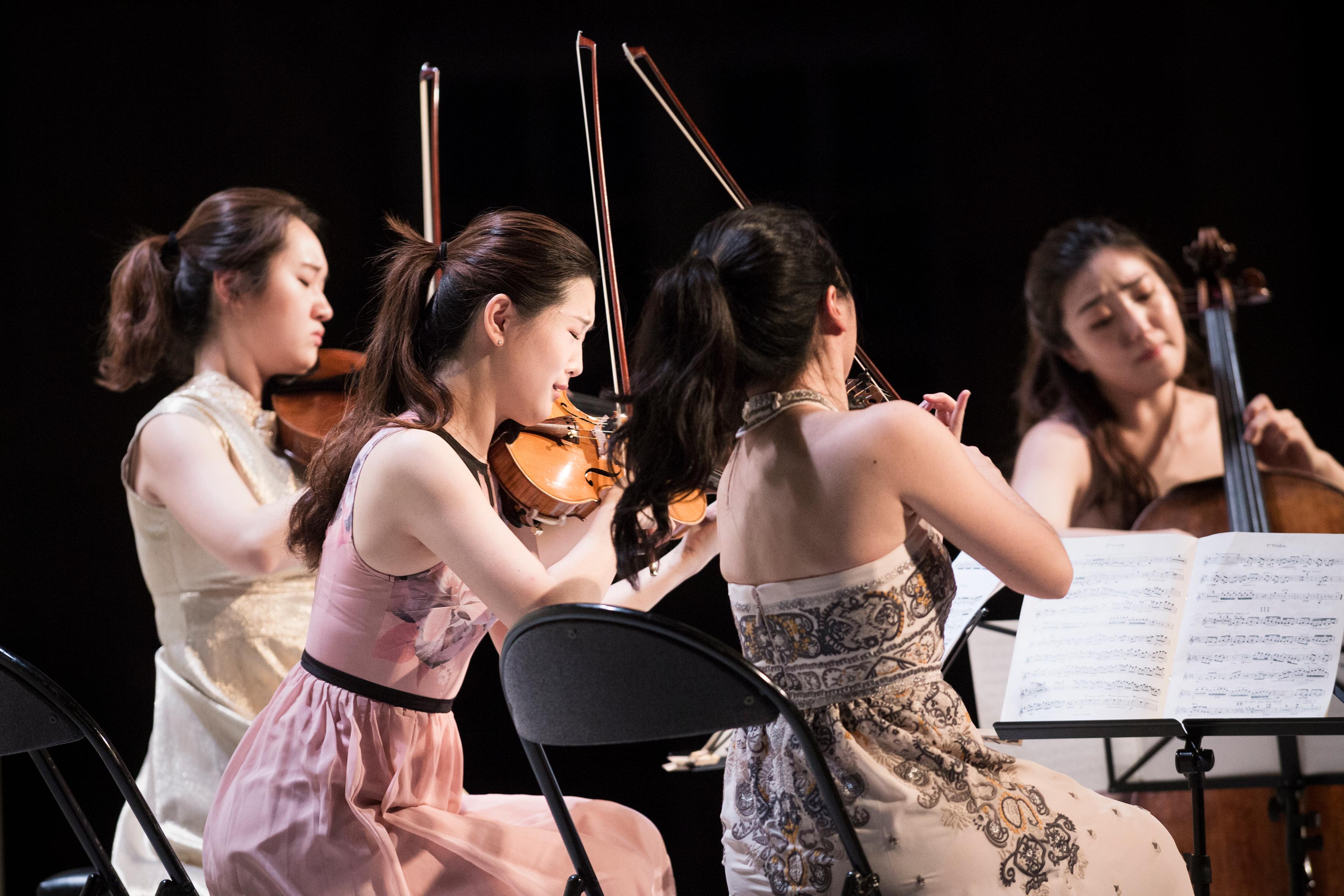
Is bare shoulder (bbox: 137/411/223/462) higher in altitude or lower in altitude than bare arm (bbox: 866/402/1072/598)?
higher

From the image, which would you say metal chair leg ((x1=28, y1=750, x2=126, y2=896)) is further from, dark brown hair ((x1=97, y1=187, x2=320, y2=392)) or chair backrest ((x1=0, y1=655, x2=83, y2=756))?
dark brown hair ((x1=97, y1=187, x2=320, y2=392))

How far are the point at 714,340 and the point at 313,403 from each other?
3.51ft

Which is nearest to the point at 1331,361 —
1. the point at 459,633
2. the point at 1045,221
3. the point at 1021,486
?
the point at 1045,221

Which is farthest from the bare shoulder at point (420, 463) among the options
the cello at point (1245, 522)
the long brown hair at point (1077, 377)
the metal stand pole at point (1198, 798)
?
the long brown hair at point (1077, 377)

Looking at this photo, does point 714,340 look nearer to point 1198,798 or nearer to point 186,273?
point 1198,798

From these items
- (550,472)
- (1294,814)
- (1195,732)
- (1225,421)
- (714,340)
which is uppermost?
(714,340)

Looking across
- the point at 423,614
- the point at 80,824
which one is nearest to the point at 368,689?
the point at 423,614

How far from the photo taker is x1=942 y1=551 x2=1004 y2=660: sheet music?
61.5 inches

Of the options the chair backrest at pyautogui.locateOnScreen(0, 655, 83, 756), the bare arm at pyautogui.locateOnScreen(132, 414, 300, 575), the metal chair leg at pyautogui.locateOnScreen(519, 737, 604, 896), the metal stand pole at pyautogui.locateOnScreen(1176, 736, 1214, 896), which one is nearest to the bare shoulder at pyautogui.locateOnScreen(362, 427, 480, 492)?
the metal chair leg at pyautogui.locateOnScreen(519, 737, 604, 896)

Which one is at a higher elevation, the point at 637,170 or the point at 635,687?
the point at 637,170

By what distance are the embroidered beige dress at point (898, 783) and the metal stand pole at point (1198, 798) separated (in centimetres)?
14

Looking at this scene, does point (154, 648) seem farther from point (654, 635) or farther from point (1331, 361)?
point (1331, 361)

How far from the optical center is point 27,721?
1.25m

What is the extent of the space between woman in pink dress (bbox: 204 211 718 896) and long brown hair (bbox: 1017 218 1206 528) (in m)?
1.28
